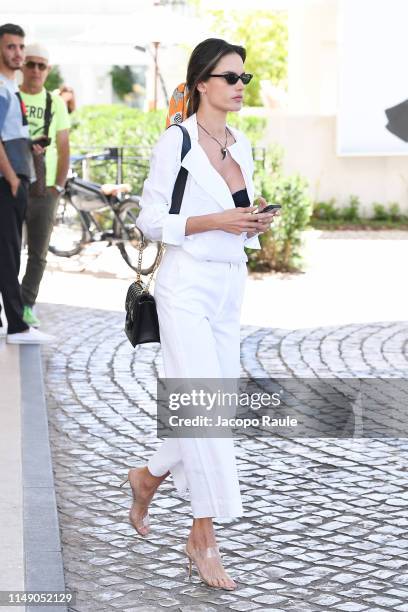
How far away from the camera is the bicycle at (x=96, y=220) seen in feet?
46.8

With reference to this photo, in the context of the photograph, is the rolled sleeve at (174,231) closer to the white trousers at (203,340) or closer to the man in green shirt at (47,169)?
the white trousers at (203,340)

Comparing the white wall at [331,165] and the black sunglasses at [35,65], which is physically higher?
the black sunglasses at [35,65]

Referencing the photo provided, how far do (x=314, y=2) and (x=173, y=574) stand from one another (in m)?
19.1

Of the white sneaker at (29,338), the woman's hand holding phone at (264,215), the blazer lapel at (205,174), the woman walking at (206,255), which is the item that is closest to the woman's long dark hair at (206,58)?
the woman walking at (206,255)

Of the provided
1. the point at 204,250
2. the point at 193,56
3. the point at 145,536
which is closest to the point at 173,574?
the point at 145,536

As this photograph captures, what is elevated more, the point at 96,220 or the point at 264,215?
the point at 264,215

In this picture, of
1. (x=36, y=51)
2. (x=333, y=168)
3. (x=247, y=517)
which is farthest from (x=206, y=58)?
(x=333, y=168)

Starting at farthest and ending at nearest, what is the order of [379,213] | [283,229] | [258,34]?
[258,34] → [379,213] → [283,229]

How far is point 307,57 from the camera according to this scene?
76.8 feet

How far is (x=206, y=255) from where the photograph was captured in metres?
4.74

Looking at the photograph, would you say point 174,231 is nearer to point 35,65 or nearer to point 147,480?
point 147,480

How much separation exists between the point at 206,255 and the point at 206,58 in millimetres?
715

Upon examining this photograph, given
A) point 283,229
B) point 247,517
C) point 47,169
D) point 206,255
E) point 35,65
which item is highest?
point 35,65

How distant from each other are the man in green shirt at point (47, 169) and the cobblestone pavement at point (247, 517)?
1307 millimetres
